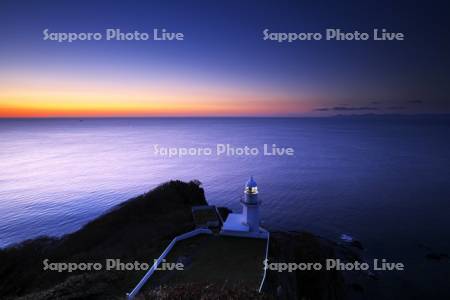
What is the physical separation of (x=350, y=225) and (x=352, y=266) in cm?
945

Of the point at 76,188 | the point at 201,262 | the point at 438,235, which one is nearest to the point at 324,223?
the point at 438,235

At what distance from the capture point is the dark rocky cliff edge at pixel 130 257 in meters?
13.7

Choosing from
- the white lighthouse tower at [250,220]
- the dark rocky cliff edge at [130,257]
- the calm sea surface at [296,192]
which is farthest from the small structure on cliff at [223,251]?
the calm sea surface at [296,192]

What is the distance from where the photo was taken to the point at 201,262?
51.5ft

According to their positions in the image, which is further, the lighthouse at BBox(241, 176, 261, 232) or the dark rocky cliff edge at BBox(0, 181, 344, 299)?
the lighthouse at BBox(241, 176, 261, 232)

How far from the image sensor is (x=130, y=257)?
1856cm

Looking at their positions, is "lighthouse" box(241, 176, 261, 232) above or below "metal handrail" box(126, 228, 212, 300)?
above

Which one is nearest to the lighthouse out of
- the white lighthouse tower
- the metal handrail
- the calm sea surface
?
the white lighthouse tower

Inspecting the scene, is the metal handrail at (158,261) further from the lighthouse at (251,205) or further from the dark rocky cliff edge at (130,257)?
the lighthouse at (251,205)

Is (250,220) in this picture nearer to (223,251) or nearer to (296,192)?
(223,251)

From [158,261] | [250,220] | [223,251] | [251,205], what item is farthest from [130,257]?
[251,205]

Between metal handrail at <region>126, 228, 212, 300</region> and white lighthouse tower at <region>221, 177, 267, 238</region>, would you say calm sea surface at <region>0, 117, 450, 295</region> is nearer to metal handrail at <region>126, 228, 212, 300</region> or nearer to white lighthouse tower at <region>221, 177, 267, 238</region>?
white lighthouse tower at <region>221, 177, 267, 238</region>

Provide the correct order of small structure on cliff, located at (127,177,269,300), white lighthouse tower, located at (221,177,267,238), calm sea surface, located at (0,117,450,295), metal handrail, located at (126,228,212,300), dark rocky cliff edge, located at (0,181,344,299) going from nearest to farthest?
metal handrail, located at (126,228,212,300), dark rocky cliff edge, located at (0,181,344,299), small structure on cliff, located at (127,177,269,300), white lighthouse tower, located at (221,177,267,238), calm sea surface, located at (0,117,450,295)

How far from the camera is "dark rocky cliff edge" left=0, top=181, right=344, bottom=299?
13.7 metres
